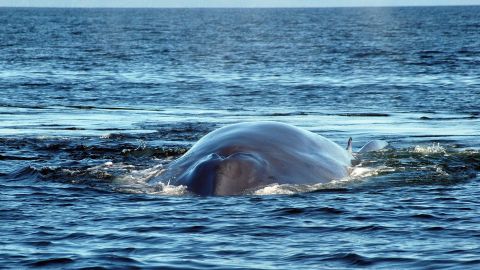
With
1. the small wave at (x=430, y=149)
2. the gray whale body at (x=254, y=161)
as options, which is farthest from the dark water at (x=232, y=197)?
the gray whale body at (x=254, y=161)

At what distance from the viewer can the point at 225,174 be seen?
15.1 meters

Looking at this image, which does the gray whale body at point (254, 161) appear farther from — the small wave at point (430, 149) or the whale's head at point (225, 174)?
the small wave at point (430, 149)

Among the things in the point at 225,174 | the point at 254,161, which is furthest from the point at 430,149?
the point at 225,174

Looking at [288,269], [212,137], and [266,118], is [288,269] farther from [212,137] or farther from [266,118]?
[266,118]

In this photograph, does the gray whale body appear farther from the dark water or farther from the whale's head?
the dark water

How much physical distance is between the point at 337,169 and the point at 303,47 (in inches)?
2467

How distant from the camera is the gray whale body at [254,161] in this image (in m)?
15.1

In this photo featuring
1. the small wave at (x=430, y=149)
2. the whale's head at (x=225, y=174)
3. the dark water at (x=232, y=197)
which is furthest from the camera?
the small wave at (x=430, y=149)

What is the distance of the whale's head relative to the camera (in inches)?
592

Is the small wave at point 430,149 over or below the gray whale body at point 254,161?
below

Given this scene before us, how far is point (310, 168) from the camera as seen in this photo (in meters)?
16.2

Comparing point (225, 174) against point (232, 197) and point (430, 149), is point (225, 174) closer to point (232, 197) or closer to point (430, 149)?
point (232, 197)

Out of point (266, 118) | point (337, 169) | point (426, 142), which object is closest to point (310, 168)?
point (337, 169)

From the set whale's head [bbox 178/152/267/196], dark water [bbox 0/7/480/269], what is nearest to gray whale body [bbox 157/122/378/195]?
whale's head [bbox 178/152/267/196]
